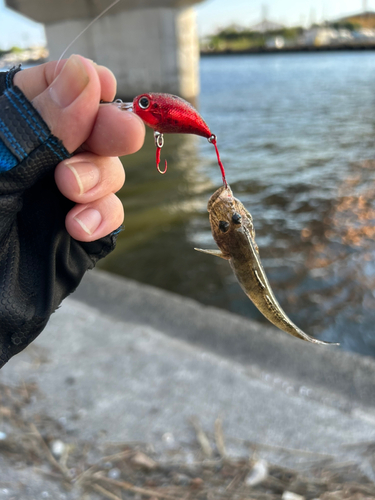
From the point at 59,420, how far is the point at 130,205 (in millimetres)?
6621

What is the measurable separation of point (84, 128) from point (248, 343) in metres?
3.07

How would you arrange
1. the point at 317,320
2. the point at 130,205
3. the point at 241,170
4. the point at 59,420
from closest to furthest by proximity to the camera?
1. the point at 59,420
2. the point at 317,320
3. the point at 130,205
4. the point at 241,170

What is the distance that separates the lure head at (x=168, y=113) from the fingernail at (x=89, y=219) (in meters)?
0.43

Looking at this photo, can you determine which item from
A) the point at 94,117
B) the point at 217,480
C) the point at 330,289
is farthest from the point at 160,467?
the point at 330,289

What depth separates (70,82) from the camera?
3.44 ft

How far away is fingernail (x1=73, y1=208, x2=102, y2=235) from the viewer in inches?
53.7

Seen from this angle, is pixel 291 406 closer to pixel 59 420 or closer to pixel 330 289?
pixel 59 420

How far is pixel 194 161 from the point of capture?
40.3ft

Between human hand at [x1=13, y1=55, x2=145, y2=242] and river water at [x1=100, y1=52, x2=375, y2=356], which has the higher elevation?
human hand at [x1=13, y1=55, x2=145, y2=242]

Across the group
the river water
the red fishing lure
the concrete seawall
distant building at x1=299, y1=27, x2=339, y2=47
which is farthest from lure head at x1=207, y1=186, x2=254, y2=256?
distant building at x1=299, y1=27, x2=339, y2=47

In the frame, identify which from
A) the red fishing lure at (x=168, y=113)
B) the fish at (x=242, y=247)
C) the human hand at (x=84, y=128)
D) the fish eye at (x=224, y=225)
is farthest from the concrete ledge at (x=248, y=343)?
the red fishing lure at (x=168, y=113)

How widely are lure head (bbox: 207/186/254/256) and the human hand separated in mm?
286

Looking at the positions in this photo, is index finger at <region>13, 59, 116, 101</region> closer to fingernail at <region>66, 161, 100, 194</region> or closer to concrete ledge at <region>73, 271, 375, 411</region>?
fingernail at <region>66, 161, 100, 194</region>

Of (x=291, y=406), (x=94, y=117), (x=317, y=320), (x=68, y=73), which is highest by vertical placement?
(x=68, y=73)
